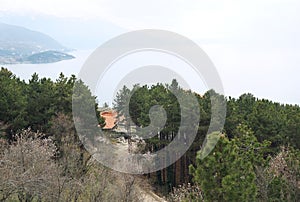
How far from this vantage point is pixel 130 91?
25.0 m

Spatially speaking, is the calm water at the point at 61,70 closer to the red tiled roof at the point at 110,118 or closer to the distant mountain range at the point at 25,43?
the red tiled roof at the point at 110,118

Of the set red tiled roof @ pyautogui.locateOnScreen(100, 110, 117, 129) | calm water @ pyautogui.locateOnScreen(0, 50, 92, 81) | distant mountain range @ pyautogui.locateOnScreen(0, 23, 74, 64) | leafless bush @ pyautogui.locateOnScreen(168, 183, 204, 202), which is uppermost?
distant mountain range @ pyautogui.locateOnScreen(0, 23, 74, 64)

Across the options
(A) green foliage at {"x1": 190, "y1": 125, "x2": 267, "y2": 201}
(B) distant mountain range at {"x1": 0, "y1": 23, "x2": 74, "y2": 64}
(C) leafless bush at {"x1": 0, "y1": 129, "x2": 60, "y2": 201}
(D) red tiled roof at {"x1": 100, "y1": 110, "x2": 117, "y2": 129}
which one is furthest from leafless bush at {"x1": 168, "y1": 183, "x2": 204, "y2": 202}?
(B) distant mountain range at {"x1": 0, "y1": 23, "x2": 74, "y2": 64}

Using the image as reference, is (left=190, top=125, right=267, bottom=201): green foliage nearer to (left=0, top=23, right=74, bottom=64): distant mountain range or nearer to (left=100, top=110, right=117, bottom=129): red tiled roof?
(left=100, top=110, right=117, bottom=129): red tiled roof

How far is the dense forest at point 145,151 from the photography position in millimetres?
10164

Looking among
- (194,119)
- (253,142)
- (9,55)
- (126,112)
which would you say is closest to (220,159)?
(253,142)

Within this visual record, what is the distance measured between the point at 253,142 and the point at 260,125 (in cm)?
942

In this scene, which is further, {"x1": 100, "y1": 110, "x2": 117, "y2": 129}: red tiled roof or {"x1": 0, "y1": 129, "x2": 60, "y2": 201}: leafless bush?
{"x1": 100, "y1": 110, "x2": 117, "y2": 129}: red tiled roof

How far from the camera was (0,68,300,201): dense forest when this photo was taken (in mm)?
10164

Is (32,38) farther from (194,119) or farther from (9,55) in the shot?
(194,119)

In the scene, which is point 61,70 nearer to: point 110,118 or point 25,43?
point 110,118

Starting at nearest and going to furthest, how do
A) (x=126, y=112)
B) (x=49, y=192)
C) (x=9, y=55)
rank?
(x=49, y=192) → (x=126, y=112) → (x=9, y=55)

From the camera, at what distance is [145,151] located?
23.5 metres

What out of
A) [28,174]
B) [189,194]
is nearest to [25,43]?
[28,174]
